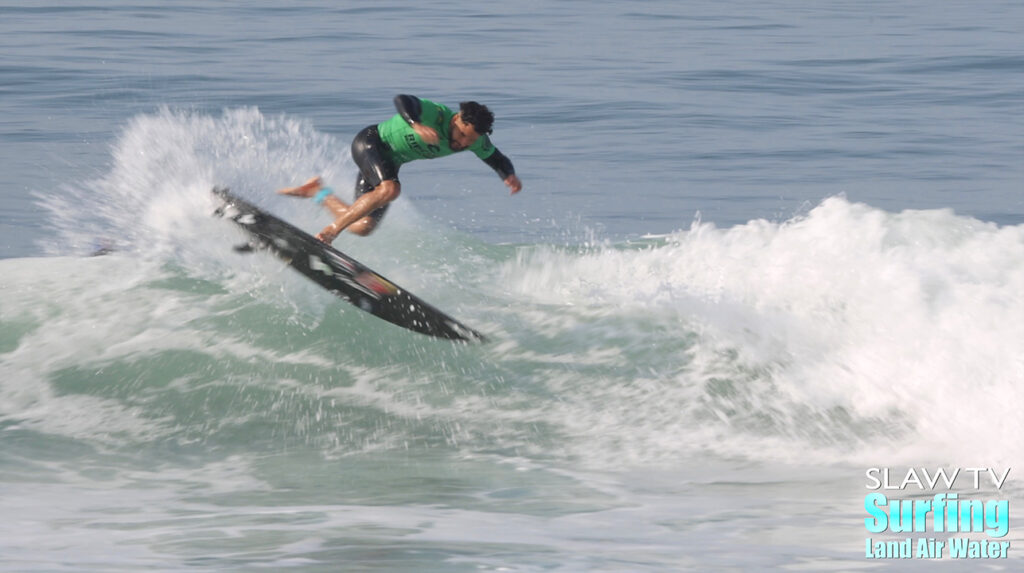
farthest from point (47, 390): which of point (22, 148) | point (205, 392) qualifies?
point (22, 148)

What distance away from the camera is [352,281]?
852cm

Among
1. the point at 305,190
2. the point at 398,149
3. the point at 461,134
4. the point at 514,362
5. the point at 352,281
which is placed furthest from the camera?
the point at 305,190

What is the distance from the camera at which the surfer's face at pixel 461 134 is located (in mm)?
8625

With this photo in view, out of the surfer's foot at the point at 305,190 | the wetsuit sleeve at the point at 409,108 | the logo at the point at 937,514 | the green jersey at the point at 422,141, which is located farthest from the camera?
the surfer's foot at the point at 305,190

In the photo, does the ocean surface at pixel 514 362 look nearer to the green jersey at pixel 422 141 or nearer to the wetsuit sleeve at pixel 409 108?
the green jersey at pixel 422 141

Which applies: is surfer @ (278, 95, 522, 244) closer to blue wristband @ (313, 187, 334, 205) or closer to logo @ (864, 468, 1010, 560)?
blue wristband @ (313, 187, 334, 205)

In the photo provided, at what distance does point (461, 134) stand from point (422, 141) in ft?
1.03

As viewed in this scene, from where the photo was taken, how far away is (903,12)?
120ft

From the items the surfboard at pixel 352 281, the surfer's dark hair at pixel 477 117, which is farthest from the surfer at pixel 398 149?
the surfboard at pixel 352 281

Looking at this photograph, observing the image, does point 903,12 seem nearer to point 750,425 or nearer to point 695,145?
point 695,145

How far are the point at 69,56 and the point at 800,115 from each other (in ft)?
41.9

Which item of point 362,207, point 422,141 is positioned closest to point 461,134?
point 422,141

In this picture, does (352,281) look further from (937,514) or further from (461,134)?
(937,514)

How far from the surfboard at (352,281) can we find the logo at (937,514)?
2.87 meters
